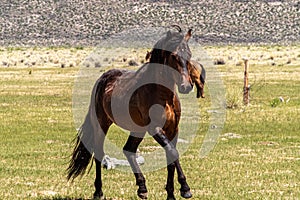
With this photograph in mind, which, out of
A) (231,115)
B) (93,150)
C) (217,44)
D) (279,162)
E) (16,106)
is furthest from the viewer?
(217,44)

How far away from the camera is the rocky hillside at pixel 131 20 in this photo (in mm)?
104812

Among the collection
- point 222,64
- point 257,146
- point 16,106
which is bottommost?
point 222,64

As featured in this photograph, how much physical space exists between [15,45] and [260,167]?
9342cm

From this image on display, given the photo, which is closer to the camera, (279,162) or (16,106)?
(279,162)

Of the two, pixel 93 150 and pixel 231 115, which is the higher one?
pixel 93 150

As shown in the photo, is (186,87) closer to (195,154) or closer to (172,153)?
(172,153)

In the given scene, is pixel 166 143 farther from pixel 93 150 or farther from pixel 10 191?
pixel 10 191

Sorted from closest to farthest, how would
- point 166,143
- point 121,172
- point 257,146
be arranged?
point 166,143 → point 121,172 → point 257,146

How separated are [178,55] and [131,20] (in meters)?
97.4

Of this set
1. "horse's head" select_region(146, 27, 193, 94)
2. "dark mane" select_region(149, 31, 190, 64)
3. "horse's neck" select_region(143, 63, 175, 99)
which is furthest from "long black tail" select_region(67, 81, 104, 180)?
"horse's head" select_region(146, 27, 193, 94)

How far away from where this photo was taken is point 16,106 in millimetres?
27031

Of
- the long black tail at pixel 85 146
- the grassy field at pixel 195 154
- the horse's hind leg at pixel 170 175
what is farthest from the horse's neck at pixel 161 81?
the grassy field at pixel 195 154

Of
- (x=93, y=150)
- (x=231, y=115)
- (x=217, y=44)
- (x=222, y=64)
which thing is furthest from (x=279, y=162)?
(x=217, y=44)

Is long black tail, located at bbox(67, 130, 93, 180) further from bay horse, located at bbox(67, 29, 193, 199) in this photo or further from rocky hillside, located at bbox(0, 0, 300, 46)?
rocky hillside, located at bbox(0, 0, 300, 46)
